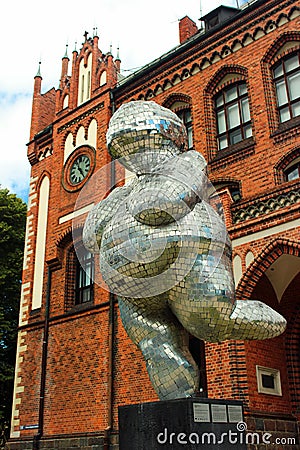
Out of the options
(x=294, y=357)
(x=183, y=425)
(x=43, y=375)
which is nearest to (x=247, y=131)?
(x=294, y=357)

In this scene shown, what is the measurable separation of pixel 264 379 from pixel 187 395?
20.5 ft

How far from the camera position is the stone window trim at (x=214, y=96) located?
39.6 feet

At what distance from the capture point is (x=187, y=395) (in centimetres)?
361

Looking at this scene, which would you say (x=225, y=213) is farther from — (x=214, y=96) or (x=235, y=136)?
(x=214, y=96)

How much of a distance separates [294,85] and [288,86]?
13 centimetres

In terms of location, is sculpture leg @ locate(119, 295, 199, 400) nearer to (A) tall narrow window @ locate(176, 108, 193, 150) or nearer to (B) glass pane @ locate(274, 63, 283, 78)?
(B) glass pane @ locate(274, 63, 283, 78)

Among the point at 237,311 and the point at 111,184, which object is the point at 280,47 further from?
the point at 237,311

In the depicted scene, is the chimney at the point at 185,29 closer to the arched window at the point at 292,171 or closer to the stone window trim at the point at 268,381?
the arched window at the point at 292,171

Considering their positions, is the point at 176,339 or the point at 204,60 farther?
the point at 204,60

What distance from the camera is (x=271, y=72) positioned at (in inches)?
471

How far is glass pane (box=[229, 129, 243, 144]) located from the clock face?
4.54 metres

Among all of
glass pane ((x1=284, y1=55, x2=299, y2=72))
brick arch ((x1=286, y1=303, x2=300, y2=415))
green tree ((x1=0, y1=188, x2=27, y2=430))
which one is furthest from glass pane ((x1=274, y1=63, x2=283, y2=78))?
green tree ((x1=0, y1=188, x2=27, y2=430))

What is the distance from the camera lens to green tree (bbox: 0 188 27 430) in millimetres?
18531

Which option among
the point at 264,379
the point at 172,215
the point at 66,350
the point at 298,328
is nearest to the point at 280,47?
the point at 298,328
